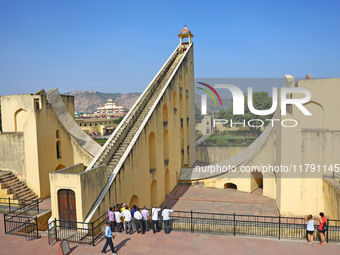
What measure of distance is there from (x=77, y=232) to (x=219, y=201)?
9.55 meters

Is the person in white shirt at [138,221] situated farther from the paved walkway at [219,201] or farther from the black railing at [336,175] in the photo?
the black railing at [336,175]

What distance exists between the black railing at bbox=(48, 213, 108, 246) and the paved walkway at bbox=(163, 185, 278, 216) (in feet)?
21.8

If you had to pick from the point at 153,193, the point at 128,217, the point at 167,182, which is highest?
the point at 128,217

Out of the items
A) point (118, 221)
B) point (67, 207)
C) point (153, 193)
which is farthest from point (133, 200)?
point (67, 207)

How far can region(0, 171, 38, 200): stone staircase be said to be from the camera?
13227mm

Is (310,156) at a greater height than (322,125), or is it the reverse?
(322,125)

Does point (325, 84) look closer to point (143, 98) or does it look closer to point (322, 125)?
point (322, 125)

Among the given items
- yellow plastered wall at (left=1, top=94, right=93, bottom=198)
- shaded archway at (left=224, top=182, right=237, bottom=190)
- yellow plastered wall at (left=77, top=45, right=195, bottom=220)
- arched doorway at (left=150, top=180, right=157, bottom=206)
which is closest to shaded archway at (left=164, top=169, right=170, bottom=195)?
yellow plastered wall at (left=77, top=45, right=195, bottom=220)

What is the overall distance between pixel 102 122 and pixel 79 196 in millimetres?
46250

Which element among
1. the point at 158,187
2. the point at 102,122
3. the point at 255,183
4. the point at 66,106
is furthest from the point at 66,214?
the point at 102,122

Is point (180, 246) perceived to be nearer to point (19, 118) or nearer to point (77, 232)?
point (77, 232)

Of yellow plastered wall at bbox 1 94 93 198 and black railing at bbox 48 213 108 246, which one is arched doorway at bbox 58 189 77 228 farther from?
yellow plastered wall at bbox 1 94 93 198

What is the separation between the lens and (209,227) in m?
9.38

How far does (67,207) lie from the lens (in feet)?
28.1
